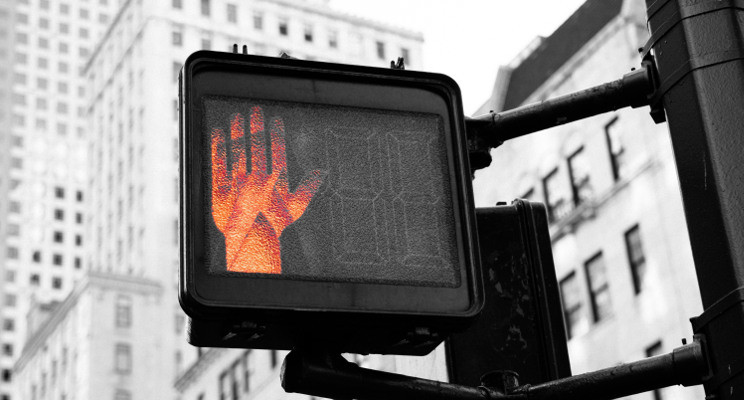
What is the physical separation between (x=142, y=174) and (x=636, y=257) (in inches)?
2364

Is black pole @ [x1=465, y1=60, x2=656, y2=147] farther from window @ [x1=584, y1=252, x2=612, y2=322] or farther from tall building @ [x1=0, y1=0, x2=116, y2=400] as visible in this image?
tall building @ [x1=0, y1=0, x2=116, y2=400]

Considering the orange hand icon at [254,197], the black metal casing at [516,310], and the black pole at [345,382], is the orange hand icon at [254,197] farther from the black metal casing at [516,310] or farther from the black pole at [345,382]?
the black metal casing at [516,310]

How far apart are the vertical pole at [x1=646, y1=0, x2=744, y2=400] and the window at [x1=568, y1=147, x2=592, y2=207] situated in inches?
1463

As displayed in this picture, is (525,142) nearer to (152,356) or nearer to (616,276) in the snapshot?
(616,276)

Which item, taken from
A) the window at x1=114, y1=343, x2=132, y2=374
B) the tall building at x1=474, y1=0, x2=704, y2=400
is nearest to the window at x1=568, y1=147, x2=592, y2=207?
the tall building at x1=474, y1=0, x2=704, y2=400

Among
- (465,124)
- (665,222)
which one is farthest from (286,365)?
(665,222)

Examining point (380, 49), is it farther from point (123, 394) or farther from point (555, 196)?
point (555, 196)

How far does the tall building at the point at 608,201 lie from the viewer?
36.2 meters

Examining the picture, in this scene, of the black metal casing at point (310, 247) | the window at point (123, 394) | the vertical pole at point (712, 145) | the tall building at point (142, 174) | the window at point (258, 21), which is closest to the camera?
the black metal casing at point (310, 247)

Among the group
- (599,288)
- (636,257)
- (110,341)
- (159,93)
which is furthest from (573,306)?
(159,93)

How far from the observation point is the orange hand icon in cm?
340

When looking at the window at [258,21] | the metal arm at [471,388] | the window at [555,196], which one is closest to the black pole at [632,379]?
the metal arm at [471,388]

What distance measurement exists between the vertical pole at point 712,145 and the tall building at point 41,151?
136 meters

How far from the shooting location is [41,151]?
147m
